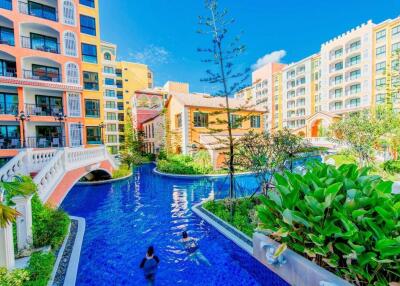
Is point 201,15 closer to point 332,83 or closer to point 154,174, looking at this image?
point 154,174

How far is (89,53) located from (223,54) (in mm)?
20395

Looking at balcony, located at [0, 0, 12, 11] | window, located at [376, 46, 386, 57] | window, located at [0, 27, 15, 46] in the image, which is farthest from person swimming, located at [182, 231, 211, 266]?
window, located at [376, 46, 386, 57]

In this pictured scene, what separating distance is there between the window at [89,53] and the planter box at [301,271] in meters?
27.5

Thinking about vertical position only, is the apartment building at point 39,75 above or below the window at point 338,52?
below

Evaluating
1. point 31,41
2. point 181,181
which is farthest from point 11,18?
point 181,181

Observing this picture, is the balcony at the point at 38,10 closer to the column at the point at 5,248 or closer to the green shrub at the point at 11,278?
the column at the point at 5,248

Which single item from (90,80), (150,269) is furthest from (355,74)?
(150,269)

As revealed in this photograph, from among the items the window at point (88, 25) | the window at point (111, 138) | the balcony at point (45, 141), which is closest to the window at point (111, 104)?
the window at point (111, 138)

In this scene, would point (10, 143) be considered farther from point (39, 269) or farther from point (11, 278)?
point (11, 278)

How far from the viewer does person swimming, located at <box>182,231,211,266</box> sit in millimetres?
6844

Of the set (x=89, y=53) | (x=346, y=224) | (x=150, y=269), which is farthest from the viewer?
(x=89, y=53)

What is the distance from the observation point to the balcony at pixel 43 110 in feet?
64.6

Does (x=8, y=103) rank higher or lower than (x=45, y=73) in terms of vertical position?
lower

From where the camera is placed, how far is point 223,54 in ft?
36.2
